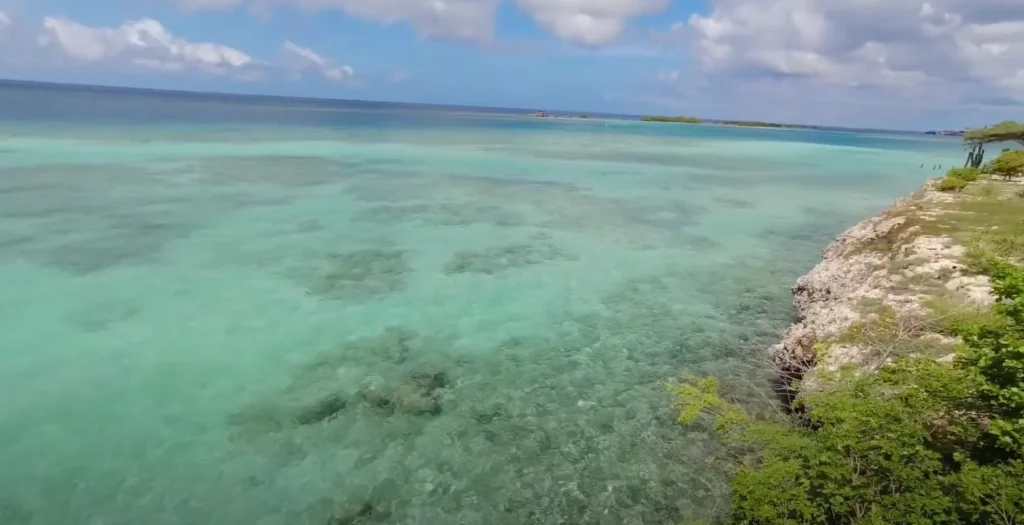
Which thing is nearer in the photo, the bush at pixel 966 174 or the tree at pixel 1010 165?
the bush at pixel 966 174

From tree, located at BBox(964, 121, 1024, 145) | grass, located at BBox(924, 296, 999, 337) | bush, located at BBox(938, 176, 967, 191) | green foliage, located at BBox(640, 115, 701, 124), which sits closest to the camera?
grass, located at BBox(924, 296, 999, 337)

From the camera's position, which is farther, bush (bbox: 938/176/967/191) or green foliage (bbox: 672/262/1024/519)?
bush (bbox: 938/176/967/191)

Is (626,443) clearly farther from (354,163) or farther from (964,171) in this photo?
(354,163)

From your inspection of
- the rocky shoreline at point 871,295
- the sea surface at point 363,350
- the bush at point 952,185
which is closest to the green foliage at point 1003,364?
the rocky shoreline at point 871,295

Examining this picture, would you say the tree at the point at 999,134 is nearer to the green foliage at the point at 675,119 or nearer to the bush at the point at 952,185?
the bush at the point at 952,185

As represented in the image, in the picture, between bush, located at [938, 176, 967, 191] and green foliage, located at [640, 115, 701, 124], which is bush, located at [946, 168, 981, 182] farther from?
green foliage, located at [640, 115, 701, 124]

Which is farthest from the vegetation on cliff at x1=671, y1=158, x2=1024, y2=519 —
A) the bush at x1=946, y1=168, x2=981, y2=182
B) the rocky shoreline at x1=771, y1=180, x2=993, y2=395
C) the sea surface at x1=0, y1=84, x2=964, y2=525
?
the bush at x1=946, y1=168, x2=981, y2=182

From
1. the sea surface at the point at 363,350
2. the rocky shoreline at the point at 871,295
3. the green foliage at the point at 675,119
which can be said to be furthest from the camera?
the green foliage at the point at 675,119
